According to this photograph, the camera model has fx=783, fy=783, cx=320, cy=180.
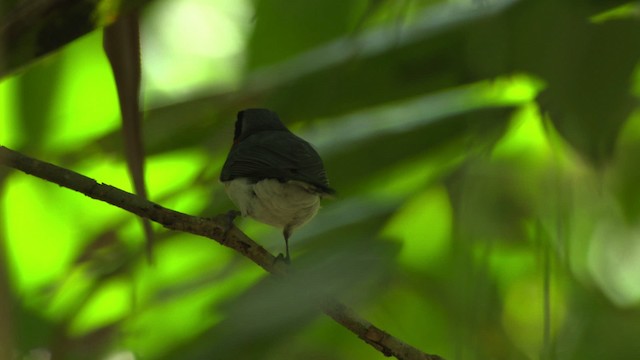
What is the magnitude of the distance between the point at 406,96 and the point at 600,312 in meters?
0.26

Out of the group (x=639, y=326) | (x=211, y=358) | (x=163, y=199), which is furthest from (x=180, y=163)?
(x=639, y=326)

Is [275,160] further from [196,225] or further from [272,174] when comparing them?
[196,225]

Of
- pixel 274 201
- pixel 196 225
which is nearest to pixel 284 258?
pixel 274 201

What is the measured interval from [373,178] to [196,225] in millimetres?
207

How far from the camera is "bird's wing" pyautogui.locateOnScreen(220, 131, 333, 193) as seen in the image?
0.48 metres

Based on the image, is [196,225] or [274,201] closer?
[196,225]

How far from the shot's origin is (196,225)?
1.24ft

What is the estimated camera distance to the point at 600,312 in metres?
0.65

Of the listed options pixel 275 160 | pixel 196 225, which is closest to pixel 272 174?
pixel 275 160

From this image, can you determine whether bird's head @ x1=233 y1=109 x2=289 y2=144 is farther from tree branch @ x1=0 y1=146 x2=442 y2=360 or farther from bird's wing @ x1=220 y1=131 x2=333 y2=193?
tree branch @ x1=0 y1=146 x2=442 y2=360

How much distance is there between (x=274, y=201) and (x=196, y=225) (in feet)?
0.49

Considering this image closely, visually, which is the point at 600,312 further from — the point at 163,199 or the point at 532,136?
the point at 163,199

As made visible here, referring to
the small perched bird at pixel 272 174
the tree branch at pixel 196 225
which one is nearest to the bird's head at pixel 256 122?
the small perched bird at pixel 272 174

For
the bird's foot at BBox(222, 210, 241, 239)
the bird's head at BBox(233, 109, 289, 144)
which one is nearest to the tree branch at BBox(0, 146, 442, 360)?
the bird's foot at BBox(222, 210, 241, 239)
